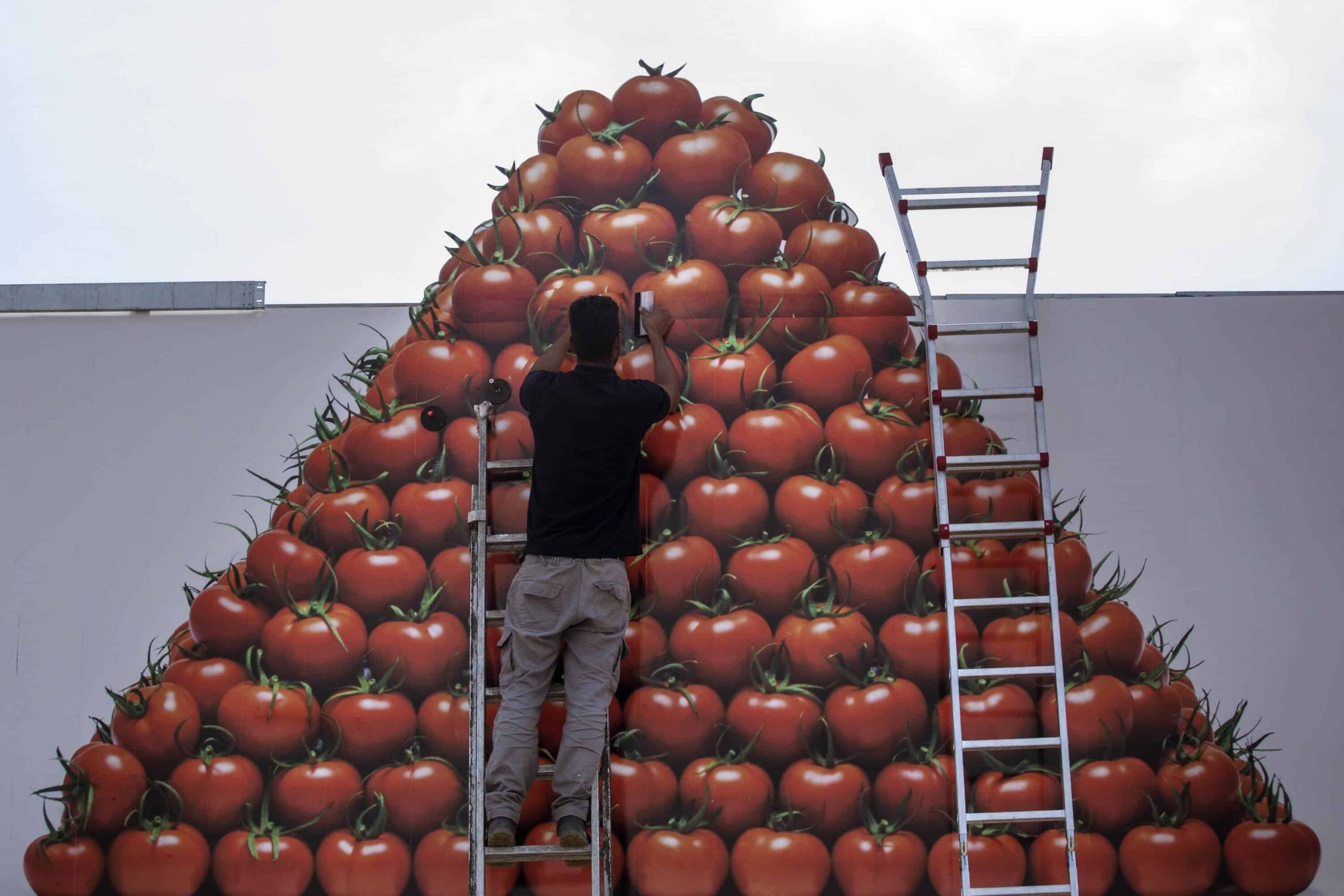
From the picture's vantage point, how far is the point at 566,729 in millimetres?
3408

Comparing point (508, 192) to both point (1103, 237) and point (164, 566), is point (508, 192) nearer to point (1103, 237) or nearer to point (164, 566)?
point (164, 566)

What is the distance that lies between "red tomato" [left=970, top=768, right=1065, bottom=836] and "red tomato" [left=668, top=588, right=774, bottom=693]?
2.66ft

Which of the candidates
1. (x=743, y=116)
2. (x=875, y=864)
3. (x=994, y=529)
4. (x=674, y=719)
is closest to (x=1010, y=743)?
(x=875, y=864)

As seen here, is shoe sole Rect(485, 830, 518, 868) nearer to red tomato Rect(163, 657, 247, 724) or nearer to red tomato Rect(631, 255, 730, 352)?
red tomato Rect(163, 657, 247, 724)

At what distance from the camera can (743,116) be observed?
3.99 meters

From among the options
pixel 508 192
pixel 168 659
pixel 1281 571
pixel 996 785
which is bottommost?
pixel 996 785

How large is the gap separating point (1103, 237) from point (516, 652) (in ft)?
7.76

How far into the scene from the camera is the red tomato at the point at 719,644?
3.72 meters

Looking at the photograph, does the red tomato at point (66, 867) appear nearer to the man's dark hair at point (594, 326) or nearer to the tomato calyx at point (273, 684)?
the tomato calyx at point (273, 684)

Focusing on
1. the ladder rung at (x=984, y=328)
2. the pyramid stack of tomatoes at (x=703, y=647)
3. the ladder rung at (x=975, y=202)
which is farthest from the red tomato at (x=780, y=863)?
the ladder rung at (x=975, y=202)

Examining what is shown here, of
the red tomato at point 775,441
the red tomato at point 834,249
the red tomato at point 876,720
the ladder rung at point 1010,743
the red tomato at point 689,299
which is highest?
the red tomato at point 834,249

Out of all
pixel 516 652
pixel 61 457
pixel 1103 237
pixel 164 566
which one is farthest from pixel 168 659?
pixel 1103 237

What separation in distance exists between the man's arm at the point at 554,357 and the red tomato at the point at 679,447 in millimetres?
390

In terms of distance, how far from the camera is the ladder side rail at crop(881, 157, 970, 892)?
362 centimetres
